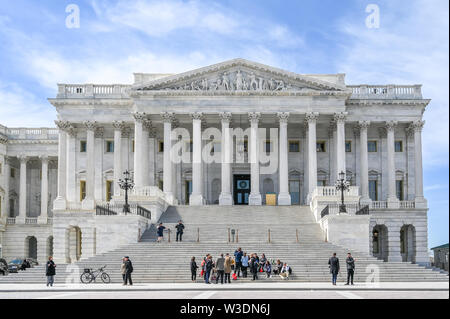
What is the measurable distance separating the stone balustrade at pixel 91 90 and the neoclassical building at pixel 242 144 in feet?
0.43

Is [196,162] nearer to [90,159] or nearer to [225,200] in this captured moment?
[225,200]

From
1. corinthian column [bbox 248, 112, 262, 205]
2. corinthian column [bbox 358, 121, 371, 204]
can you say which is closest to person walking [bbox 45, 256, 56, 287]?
corinthian column [bbox 248, 112, 262, 205]

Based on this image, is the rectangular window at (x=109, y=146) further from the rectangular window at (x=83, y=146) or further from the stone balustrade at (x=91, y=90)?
the stone balustrade at (x=91, y=90)

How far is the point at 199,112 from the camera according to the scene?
216 ft

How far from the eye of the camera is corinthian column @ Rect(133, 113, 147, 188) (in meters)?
65.2

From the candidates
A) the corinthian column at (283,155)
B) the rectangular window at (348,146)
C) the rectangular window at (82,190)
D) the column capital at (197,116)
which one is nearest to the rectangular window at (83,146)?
the rectangular window at (82,190)

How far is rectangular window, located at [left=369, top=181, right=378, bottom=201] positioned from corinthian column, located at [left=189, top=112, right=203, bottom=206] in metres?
18.7

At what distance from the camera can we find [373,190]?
7219 centimetres

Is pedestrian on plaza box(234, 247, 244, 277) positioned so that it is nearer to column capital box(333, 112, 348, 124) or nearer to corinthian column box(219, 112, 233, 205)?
corinthian column box(219, 112, 233, 205)
